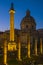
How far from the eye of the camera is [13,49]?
2703 centimetres

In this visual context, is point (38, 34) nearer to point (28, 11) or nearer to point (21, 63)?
point (28, 11)

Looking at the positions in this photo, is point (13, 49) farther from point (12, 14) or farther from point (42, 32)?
point (42, 32)

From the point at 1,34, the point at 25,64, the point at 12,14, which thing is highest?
the point at 12,14

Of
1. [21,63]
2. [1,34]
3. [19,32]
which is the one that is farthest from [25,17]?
[21,63]

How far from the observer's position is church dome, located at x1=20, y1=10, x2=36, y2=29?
4284cm

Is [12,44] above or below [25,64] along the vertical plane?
above

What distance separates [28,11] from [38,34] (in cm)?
745

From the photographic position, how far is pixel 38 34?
4053cm

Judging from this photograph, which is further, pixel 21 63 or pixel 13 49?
pixel 13 49

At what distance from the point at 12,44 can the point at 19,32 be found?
12931 millimetres

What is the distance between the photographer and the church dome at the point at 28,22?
42844 millimetres

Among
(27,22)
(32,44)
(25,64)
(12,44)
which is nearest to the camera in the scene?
(25,64)

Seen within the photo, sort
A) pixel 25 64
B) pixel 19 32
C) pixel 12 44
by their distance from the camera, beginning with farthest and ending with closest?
pixel 19 32, pixel 12 44, pixel 25 64

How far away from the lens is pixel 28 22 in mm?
43000
